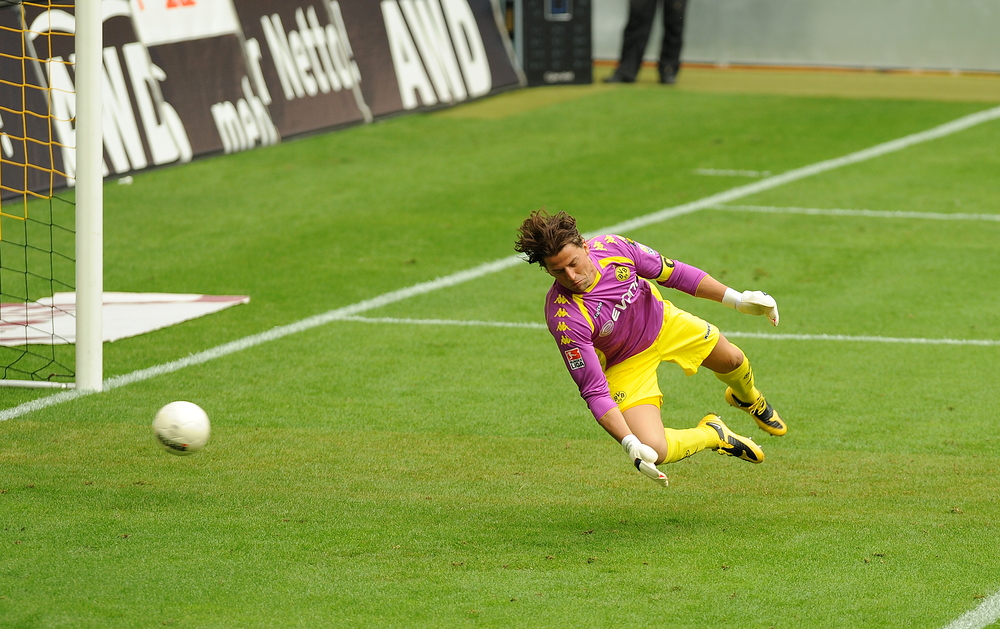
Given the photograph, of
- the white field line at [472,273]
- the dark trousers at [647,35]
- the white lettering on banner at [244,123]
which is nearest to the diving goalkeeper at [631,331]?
the white field line at [472,273]

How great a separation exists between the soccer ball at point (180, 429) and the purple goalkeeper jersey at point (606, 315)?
72.0 inches

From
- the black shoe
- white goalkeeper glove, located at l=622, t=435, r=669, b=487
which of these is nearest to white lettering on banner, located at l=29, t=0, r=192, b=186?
the black shoe

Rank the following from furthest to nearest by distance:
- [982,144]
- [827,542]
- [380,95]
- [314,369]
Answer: [380,95]
[982,144]
[314,369]
[827,542]

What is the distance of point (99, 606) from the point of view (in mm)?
5555

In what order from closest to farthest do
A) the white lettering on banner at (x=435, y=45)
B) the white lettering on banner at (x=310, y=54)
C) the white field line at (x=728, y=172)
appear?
1. the white field line at (x=728, y=172)
2. the white lettering on banner at (x=310, y=54)
3. the white lettering on banner at (x=435, y=45)

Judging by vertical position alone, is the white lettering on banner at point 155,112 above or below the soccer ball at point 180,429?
below

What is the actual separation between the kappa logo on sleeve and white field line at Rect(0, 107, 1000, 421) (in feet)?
12.0

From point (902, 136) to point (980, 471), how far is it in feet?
37.2

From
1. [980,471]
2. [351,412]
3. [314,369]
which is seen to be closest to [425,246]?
[314,369]

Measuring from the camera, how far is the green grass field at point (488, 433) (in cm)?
577

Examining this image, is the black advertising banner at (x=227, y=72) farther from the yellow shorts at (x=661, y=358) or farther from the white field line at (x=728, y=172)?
the yellow shorts at (x=661, y=358)

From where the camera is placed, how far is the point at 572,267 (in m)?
6.34

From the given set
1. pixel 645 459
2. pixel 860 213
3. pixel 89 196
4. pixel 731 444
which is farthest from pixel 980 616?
pixel 860 213

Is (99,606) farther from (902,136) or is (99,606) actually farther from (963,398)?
(902,136)
